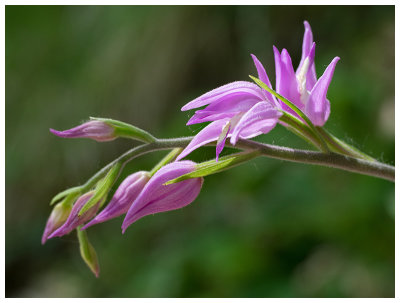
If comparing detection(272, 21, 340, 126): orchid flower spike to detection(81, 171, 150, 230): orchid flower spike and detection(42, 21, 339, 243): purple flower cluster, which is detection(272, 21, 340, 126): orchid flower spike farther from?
detection(81, 171, 150, 230): orchid flower spike

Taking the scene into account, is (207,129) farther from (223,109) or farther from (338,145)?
(338,145)

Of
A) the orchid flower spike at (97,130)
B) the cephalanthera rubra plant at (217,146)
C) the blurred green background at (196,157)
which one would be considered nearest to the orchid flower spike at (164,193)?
the cephalanthera rubra plant at (217,146)

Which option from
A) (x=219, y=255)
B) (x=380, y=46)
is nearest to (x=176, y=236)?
(x=219, y=255)

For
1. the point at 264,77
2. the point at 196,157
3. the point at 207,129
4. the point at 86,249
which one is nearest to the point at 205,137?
the point at 207,129

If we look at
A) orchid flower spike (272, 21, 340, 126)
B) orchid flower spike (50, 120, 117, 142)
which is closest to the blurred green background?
orchid flower spike (272, 21, 340, 126)
